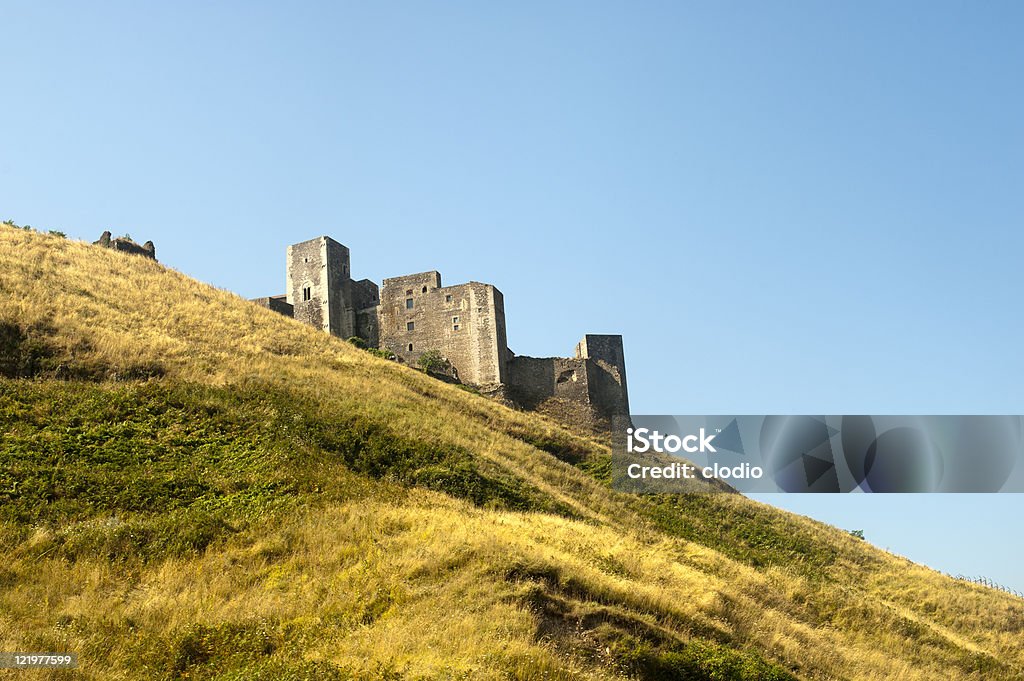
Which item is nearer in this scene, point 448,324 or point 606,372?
point 606,372

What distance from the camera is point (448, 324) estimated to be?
202 ft

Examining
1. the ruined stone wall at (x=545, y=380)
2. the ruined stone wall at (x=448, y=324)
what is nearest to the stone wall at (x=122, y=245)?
the ruined stone wall at (x=448, y=324)

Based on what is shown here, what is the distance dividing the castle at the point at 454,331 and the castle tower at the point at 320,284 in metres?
0.07

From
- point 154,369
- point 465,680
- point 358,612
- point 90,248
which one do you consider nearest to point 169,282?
point 90,248

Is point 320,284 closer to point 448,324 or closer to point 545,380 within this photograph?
point 448,324

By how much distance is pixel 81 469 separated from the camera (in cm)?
2227

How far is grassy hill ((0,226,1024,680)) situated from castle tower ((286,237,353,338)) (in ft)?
71.5

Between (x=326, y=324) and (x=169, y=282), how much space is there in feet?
45.7

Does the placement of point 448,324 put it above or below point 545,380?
above

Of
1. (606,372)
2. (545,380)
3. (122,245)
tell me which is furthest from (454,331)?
(122,245)

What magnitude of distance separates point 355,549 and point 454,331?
139 feet

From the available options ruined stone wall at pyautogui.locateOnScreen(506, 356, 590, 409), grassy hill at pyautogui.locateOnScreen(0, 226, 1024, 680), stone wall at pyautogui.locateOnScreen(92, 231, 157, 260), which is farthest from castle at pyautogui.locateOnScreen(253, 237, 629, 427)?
grassy hill at pyautogui.locateOnScreen(0, 226, 1024, 680)

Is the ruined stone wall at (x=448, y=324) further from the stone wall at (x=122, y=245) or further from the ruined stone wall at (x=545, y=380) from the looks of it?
the stone wall at (x=122, y=245)

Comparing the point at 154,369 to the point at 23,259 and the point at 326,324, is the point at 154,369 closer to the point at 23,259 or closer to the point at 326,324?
the point at 23,259
